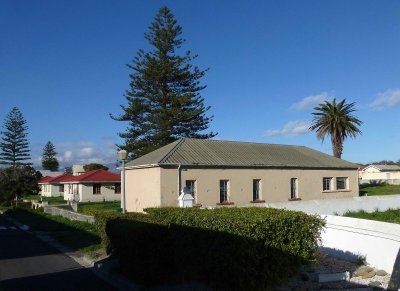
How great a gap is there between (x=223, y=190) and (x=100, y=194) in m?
28.0

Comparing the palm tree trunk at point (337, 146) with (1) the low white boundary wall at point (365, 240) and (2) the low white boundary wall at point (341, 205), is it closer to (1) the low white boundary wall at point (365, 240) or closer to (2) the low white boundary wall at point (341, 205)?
(2) the low white boundary wall at point (341, 205)

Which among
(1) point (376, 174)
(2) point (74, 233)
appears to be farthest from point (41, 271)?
(1) point (376, 174)

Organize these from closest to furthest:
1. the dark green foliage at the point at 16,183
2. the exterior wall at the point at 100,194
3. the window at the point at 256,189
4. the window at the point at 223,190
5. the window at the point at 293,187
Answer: the window at the point at 223,190 → the window at the point at 256,189 → the window at the point at 293,187 → the dark green foliage at the point at 16,183 → the exterior wall at the point at 100,194

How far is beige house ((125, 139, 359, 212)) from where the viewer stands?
2533 cm

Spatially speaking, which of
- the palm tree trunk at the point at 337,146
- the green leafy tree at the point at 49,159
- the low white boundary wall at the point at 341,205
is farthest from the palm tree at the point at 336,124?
the green leafy tree at the point at 49,159

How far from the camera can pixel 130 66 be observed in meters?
48.0

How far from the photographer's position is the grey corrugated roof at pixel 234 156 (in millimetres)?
26516

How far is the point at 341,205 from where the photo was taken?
22.1 meters

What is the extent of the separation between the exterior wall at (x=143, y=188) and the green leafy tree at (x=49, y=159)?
92.8m

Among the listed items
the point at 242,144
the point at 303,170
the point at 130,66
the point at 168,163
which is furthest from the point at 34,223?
the point at 130,66

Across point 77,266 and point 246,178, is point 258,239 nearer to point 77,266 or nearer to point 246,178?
point 77,266

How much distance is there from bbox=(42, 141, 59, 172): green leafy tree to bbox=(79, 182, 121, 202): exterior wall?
68.7 meters

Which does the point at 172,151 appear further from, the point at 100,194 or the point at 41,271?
the point at 100,194

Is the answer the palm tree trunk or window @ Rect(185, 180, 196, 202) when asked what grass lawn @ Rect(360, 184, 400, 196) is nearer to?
the palm tree trunk
